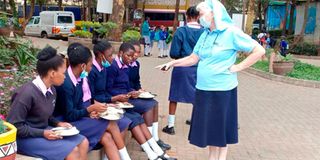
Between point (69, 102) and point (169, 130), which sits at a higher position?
point (69, 102)

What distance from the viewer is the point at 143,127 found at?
448cm

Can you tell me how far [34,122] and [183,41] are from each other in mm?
2835

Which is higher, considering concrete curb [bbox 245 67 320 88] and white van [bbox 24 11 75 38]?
white van [bbox 24 11 75 38]

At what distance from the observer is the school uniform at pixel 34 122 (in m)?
3.09

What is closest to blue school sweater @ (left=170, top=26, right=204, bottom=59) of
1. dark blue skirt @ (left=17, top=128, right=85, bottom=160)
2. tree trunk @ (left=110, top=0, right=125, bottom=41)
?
dark blue skirt @ (left=17, top=128, right=85, bottom=160)

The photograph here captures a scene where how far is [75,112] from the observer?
12.3ft

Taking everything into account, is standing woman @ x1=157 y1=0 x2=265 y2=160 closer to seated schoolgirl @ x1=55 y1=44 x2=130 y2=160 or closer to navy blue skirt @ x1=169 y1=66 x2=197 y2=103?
seated schoolgirl @ x1=55 y1=44 x2=130 y2=160

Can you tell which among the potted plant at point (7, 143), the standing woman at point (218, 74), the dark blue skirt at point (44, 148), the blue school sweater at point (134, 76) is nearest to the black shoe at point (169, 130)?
the blue school sweater at point (134, 76)

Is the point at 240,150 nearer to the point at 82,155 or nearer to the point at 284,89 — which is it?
the point at 82,155

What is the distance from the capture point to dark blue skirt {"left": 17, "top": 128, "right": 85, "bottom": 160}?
3.13m

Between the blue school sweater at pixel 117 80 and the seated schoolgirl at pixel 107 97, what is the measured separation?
149 millimetres

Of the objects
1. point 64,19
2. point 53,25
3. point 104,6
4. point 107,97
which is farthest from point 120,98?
point 64,19

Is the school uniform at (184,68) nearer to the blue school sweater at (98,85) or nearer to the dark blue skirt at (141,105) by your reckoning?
the dark blue skirt at (141,105)

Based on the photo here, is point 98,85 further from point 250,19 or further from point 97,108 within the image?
point 250,19
